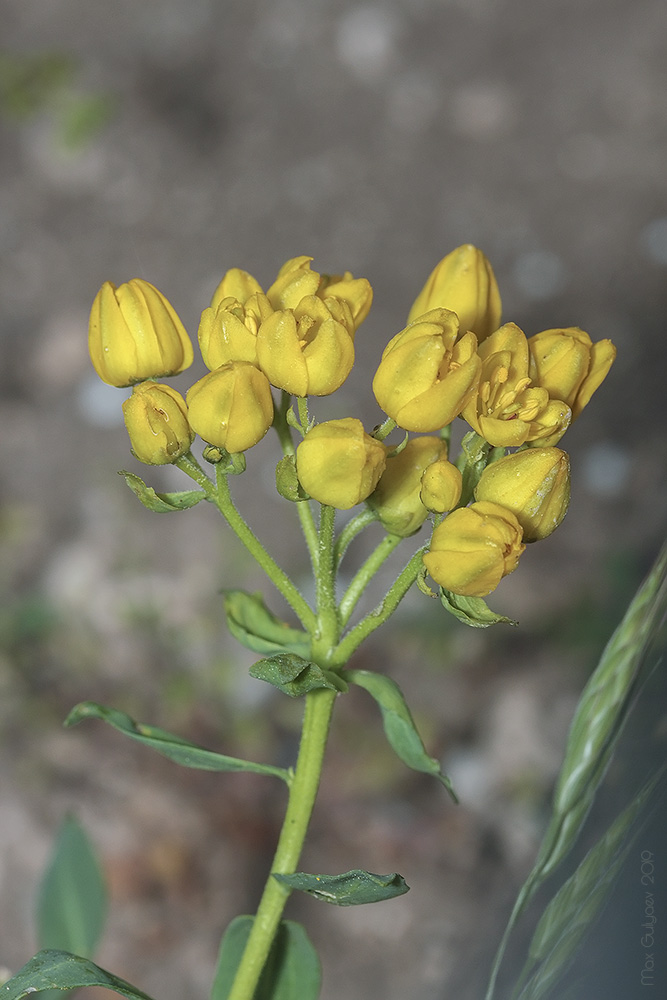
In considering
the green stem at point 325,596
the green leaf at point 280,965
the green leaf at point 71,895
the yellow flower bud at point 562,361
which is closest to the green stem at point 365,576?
the green stem at point 325,596

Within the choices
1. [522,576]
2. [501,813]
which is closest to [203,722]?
[501,813]

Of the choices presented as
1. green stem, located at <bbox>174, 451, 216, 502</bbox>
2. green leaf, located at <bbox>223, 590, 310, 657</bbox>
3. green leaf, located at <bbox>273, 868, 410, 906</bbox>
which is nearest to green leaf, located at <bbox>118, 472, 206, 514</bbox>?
green stem, located at <bbox>174, 451, 216, 502</bbox>

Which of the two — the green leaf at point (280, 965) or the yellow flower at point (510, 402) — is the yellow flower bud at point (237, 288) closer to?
the yellow flower at point (510, 402)

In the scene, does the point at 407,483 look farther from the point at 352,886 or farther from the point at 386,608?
the point at 352,886

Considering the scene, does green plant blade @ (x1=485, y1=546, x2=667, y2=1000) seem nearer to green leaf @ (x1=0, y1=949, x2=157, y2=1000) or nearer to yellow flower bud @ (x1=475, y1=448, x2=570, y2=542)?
yellow flower bud @ (x1=475, y1=448, x2=570, y2=542)

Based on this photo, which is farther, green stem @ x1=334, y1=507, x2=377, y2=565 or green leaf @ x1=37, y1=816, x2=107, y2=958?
green leaf @ x1=37, y1=816, x2=107, y2=958

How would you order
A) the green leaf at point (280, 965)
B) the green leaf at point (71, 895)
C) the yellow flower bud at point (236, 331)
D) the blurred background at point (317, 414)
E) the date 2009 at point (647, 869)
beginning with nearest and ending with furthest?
the date 2009 at point (647, 869) < the yellow flower bud at point (236, 331) < the green leaf at point (280, 965) < the green leaf at point (71, 895) < the blurred background at point (317, 414)
